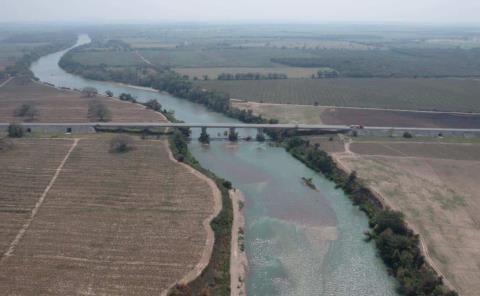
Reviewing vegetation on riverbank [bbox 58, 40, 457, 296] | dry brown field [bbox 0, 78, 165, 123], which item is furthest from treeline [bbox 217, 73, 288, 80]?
vegetation on riverbank [bbox 58, 40, 457, 296]

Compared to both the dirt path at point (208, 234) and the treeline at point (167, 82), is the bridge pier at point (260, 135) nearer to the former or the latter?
the treeline at point (167, 82)

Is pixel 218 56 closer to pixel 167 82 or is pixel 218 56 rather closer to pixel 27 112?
pixel 167 82

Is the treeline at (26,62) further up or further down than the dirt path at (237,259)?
further up

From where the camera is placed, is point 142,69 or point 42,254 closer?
point 42,254

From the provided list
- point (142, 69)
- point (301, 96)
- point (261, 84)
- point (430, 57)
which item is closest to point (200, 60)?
point (142, 69)

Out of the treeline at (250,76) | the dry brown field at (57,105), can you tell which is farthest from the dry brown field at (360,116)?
the treeline at (250,76)

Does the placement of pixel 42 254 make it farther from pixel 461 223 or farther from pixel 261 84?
pixel 261 84
